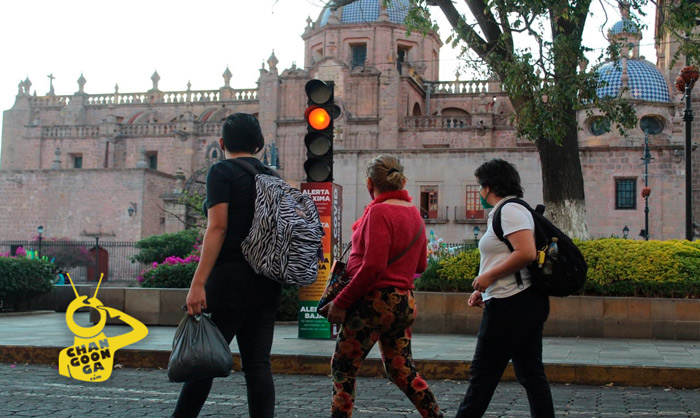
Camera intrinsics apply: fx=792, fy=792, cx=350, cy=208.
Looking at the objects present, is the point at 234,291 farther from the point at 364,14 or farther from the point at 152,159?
the point at 152,159

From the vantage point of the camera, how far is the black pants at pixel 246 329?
441 centimetres

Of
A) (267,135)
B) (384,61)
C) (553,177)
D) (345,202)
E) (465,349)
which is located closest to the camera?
(465,349)

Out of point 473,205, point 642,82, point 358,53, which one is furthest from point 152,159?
point 642,82

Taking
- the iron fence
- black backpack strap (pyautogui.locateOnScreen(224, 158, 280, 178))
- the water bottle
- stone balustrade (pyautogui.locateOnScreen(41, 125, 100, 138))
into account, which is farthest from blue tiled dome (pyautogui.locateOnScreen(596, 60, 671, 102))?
black backpack strap (pyautogui.locateOnScreen(224, 158, 280, 178))

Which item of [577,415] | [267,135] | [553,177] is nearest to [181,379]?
[577,415]

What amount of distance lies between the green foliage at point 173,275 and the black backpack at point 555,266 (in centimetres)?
1022

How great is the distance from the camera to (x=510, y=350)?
4676 mm

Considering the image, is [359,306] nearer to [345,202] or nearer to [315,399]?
[315,399]

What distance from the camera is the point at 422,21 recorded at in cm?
1444

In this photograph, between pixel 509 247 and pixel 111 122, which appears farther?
pixel 111 122

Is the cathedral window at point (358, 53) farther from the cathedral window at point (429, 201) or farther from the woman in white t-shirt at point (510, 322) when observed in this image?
the woman in white t-shirt at point (510, 322)

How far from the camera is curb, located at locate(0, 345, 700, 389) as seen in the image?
305 inches

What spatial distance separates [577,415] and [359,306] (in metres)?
2.45

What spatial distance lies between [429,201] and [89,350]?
74.6 ft
